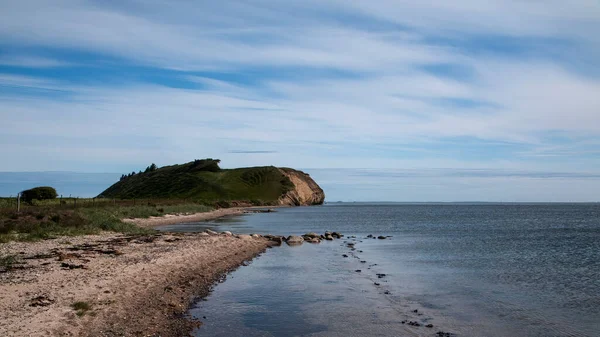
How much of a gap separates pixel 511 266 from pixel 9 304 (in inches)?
1174

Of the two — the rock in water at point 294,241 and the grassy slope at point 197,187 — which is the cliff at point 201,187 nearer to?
the grassy slope at point 197,187

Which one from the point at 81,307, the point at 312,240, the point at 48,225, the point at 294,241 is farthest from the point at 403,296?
the point at 312,240

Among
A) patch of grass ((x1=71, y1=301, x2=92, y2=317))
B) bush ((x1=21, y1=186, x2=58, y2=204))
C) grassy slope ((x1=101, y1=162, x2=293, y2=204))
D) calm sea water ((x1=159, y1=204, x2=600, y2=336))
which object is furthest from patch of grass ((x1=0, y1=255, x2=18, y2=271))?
grassy slope ((x1=101, y1=162, x2=293, y2=204))

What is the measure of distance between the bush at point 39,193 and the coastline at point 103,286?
148ft

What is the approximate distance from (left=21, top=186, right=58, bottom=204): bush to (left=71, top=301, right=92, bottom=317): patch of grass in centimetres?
6138

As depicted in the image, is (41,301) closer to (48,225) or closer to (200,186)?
(48,225)

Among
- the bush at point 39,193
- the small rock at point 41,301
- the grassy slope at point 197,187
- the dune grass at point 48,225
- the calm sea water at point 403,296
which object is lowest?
the calm sea water at point 403,296

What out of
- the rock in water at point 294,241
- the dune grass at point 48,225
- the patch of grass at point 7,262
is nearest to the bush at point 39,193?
the dune grass at point 48,225

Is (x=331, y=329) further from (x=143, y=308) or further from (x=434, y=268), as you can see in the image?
(x=434, y=268)

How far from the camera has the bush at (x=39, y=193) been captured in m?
69.3

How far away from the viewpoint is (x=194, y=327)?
595 inches

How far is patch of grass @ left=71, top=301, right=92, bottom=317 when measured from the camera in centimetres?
1411

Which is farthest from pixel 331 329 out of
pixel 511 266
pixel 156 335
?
pixel 511 266

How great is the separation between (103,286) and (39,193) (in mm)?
60343
